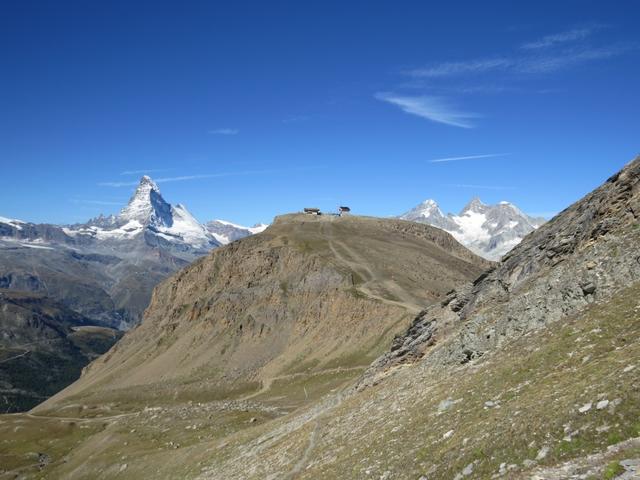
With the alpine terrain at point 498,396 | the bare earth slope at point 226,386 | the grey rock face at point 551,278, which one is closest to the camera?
the alpine terrain at point 498,396

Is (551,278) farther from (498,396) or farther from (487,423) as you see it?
(487,423)

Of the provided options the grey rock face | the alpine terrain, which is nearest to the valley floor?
the alpine terrain

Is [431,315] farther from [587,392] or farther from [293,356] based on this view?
[293,356]

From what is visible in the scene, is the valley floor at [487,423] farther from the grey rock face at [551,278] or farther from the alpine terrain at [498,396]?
the grey rock face at [551,278]

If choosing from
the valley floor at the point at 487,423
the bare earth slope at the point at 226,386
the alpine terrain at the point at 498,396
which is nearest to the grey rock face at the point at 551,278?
the alpine terrain at the point at 498,396

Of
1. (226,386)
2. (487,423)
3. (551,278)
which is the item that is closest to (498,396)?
(487,423)

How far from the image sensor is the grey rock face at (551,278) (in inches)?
1307

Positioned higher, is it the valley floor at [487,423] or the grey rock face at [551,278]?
the grey rock face at [551,278]

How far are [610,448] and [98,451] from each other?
3631 inches

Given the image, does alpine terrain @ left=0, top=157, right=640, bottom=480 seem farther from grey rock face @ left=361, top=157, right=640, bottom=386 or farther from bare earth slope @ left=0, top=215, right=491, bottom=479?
bare earth slope @ left=0, top=215, right=491, bottom=479

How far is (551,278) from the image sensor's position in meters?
37.3

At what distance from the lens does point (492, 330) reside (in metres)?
38.6

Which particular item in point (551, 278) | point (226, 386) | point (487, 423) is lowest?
point (226, 386)

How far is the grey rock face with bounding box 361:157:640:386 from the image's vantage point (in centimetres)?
3319
